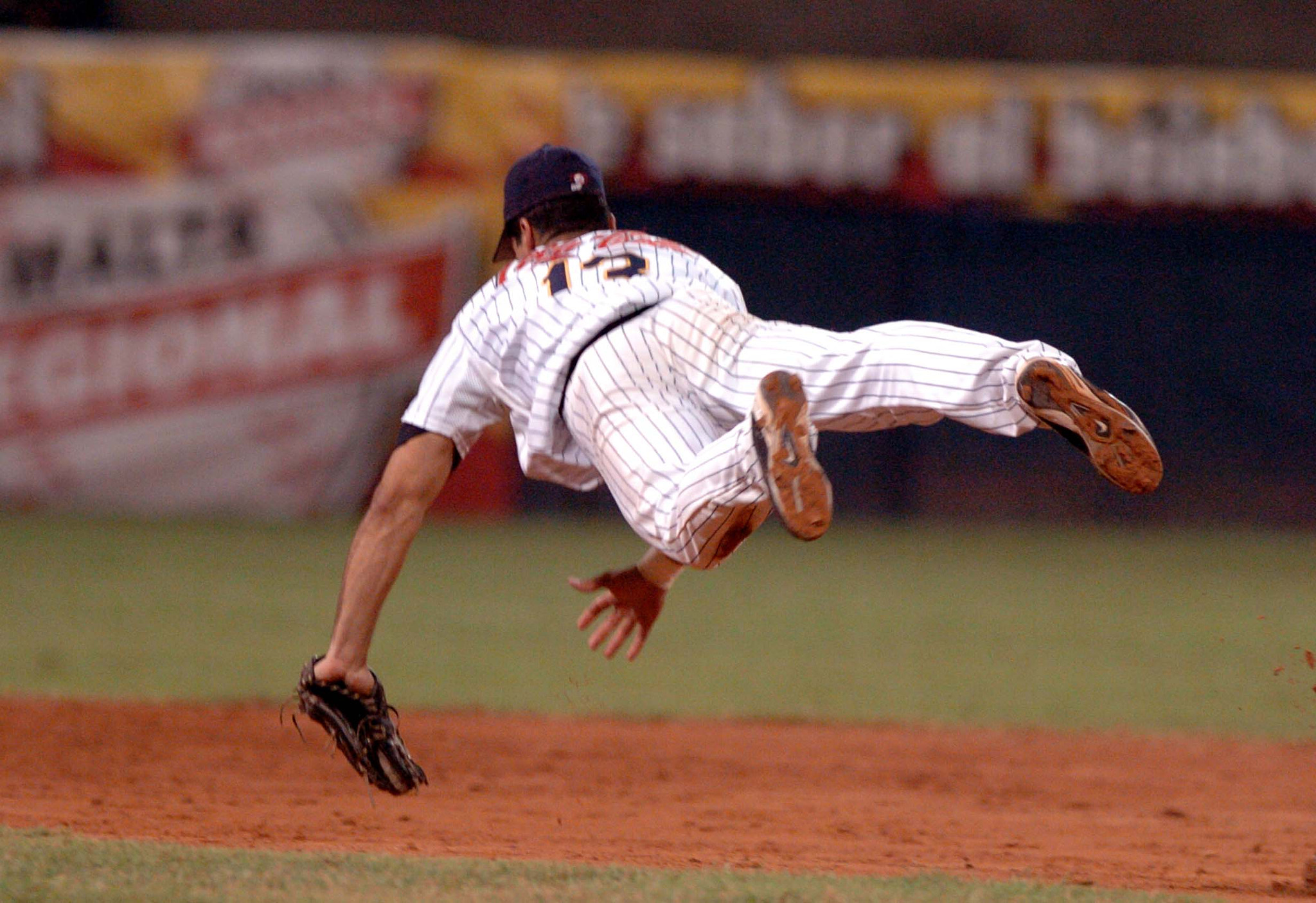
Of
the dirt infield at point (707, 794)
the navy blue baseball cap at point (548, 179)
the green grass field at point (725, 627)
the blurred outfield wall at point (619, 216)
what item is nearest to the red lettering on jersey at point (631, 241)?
the navy blue baseball cap at point (548, 179)

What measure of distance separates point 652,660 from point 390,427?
18.0ft

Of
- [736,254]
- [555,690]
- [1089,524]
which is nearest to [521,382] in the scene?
[555,690]

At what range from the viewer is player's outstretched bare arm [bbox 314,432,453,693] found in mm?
3959

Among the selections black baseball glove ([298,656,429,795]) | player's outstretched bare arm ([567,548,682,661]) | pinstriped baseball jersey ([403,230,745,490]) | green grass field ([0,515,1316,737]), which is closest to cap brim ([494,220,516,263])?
pinstriped baseball jersey ([403,230,745,490])

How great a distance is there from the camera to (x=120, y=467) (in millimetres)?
12297

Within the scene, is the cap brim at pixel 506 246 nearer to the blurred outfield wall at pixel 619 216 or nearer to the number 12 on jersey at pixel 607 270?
the number 12 on jersey at pixel 607 270

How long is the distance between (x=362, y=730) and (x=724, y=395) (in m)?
1.17

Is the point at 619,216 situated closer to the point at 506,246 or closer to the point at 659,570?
the point at 506,246

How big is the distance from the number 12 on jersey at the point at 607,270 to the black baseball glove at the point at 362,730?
100 centimetres

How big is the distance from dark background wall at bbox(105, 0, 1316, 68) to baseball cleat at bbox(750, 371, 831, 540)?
53.3 feet

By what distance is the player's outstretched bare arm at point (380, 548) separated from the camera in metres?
3.96

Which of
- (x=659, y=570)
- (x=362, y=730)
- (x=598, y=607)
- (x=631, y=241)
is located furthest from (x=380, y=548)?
(x=631, y=241)

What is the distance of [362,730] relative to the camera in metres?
3.94

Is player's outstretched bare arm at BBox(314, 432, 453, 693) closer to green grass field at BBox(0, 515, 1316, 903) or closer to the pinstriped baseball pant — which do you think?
the pinstriped baseball pant
